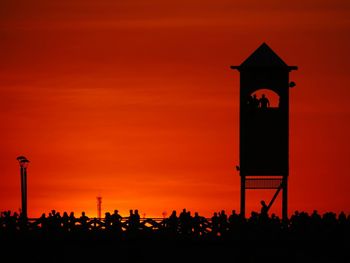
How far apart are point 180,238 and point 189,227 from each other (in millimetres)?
776

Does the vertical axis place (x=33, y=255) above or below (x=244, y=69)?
below

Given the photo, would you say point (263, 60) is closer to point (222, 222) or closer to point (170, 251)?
point (222, 222)

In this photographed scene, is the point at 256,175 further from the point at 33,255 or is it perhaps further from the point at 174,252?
the point at 33,255

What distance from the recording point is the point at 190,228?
77000mm

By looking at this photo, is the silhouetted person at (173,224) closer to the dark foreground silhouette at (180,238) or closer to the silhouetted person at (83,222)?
the dark foreground silhouette at (180,238)

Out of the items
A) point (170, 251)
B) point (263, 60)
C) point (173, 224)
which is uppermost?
point (263, 60)

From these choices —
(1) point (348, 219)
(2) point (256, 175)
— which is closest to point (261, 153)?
(2) point (256, 175)

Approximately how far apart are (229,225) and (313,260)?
16.3 ft

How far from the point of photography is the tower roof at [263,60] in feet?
267

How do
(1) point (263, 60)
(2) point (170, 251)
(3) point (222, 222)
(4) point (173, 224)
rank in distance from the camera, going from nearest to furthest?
(3) point (222, 222)
(4) point (173, 224)
(2) point (170, 251)
(1) point (263, 60)

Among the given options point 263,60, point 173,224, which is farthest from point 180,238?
point 263,60

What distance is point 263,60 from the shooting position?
81.6 m

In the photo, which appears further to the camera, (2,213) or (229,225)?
(2,213)

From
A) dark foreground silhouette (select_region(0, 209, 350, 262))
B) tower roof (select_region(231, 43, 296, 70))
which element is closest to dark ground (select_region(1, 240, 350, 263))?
dark foreground silhouette (select_region(0, 209, 350, 262))
